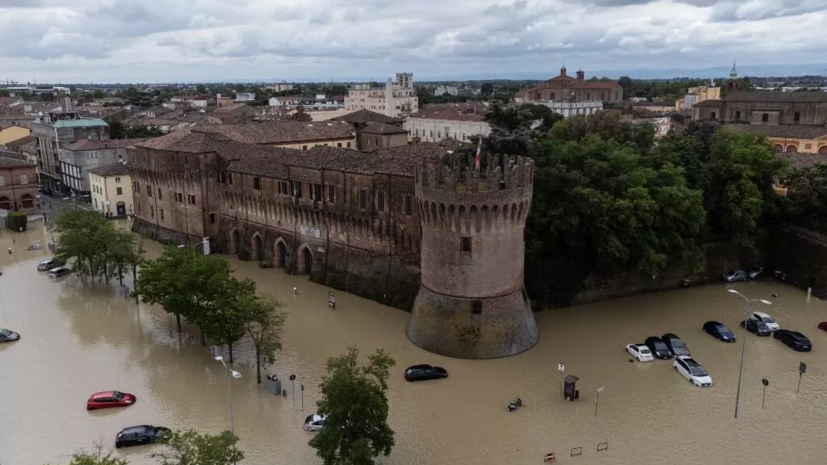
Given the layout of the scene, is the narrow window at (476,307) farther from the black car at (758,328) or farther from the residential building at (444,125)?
the residential building at (444,125)

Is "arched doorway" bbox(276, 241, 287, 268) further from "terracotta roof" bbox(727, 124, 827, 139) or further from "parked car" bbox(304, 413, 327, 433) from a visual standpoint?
"terracotta roof" bbox(727, 124, 827, 139)

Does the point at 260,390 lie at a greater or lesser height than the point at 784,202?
lesser

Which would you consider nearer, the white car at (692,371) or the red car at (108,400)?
the red car at (108,400)

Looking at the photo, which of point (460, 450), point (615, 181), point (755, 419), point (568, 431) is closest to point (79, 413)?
point (460, 450)

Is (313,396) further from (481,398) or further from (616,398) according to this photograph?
(616,398)

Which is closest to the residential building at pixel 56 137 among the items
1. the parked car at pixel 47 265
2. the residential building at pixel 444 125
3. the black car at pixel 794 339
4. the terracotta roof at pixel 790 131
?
the parked car at pixel 47 265

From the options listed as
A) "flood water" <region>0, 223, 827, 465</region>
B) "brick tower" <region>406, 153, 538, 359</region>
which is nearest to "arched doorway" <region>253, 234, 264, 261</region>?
"flood water" <region>0, 223, 827, 465</region>
